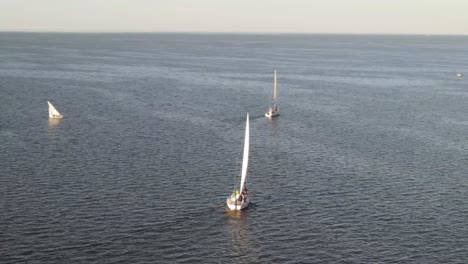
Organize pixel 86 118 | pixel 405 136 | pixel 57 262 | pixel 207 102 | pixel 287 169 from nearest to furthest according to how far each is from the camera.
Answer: pixel 57 262
pixel 287 169
pixel 405 136
pixel 86 118
pixel 207 102

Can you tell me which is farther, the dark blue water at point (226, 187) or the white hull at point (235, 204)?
the white hull at point (235, 204)

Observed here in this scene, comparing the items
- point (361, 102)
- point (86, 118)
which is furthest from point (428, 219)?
point (361, 102)

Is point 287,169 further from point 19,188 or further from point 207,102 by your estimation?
point 207,102

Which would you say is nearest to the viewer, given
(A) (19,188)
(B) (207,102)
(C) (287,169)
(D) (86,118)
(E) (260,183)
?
(A) (19,188)

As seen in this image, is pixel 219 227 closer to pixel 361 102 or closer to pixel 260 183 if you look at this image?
pixel 260 183

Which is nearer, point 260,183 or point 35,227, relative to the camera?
point 35,227

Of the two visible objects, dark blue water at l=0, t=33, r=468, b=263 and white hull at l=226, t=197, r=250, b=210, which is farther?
white hull at l=226, t=197, r=250, b=210

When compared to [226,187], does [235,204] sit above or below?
above

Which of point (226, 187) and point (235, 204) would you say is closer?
point (235, 204)

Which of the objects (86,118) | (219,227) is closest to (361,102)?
(86,118)
